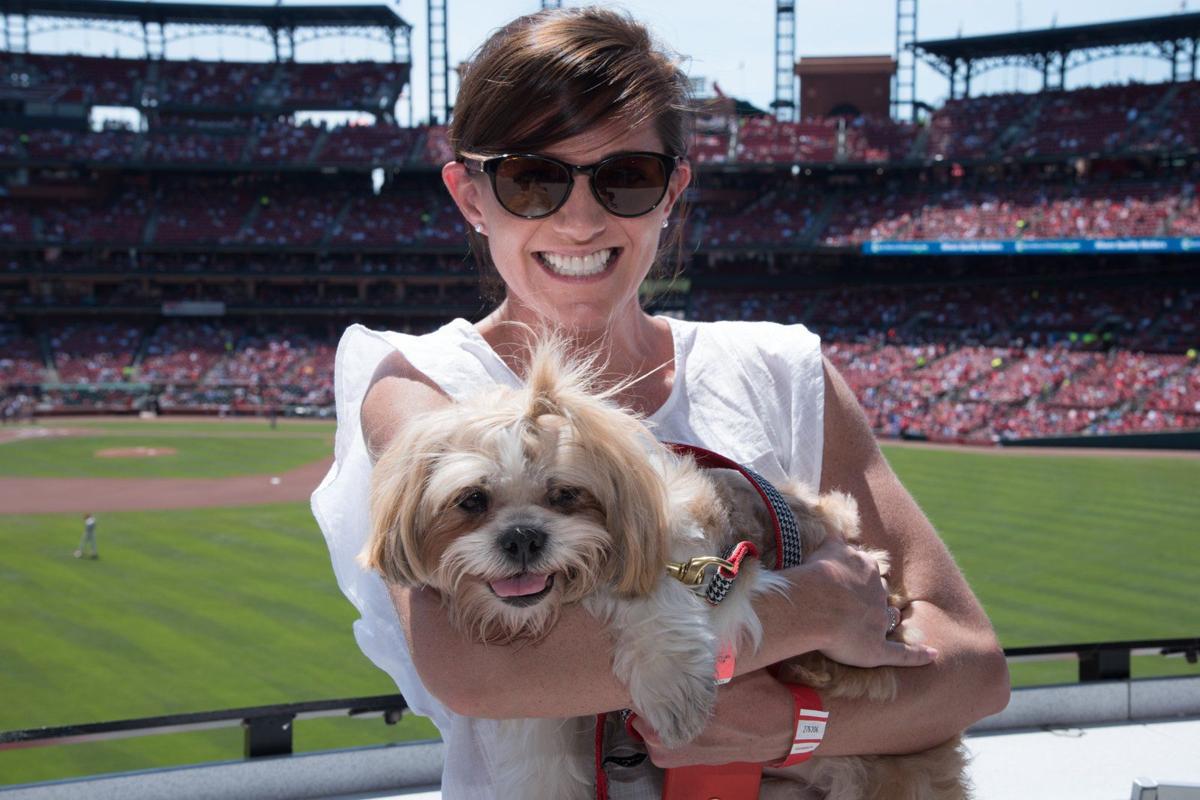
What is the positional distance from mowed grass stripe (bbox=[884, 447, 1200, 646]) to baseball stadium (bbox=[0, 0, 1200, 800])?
100mm

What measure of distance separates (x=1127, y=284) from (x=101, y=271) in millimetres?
45733

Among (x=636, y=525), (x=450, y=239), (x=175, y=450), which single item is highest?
(x=450, y=239)

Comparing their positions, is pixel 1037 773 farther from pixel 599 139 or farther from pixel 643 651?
pixel 599 139

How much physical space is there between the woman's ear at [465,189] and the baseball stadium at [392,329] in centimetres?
227

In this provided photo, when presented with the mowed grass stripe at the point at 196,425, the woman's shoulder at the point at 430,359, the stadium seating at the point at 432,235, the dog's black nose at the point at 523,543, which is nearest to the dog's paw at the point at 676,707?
the dog's black nose at the point at 523,543

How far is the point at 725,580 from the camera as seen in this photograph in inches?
70.7

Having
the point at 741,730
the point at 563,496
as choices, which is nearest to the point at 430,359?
the point at 563,496

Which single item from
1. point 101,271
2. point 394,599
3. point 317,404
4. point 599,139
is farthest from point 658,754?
point 101,271

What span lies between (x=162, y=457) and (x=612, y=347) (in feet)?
98.4

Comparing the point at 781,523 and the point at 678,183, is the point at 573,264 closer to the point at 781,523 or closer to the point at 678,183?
the point at 678,183

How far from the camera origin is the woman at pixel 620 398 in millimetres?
1829

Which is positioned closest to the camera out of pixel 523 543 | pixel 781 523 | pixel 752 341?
pixel 523 543

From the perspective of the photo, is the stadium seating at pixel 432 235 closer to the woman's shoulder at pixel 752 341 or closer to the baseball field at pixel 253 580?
the baseball field at pixel 253 580

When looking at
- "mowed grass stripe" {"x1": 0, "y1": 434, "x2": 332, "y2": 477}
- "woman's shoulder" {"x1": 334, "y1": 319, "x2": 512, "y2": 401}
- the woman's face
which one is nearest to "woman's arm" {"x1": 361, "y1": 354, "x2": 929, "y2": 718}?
"woman's shoulder" {"x1": 334, "y1": 319, "x2": 512, "y2": 401}
